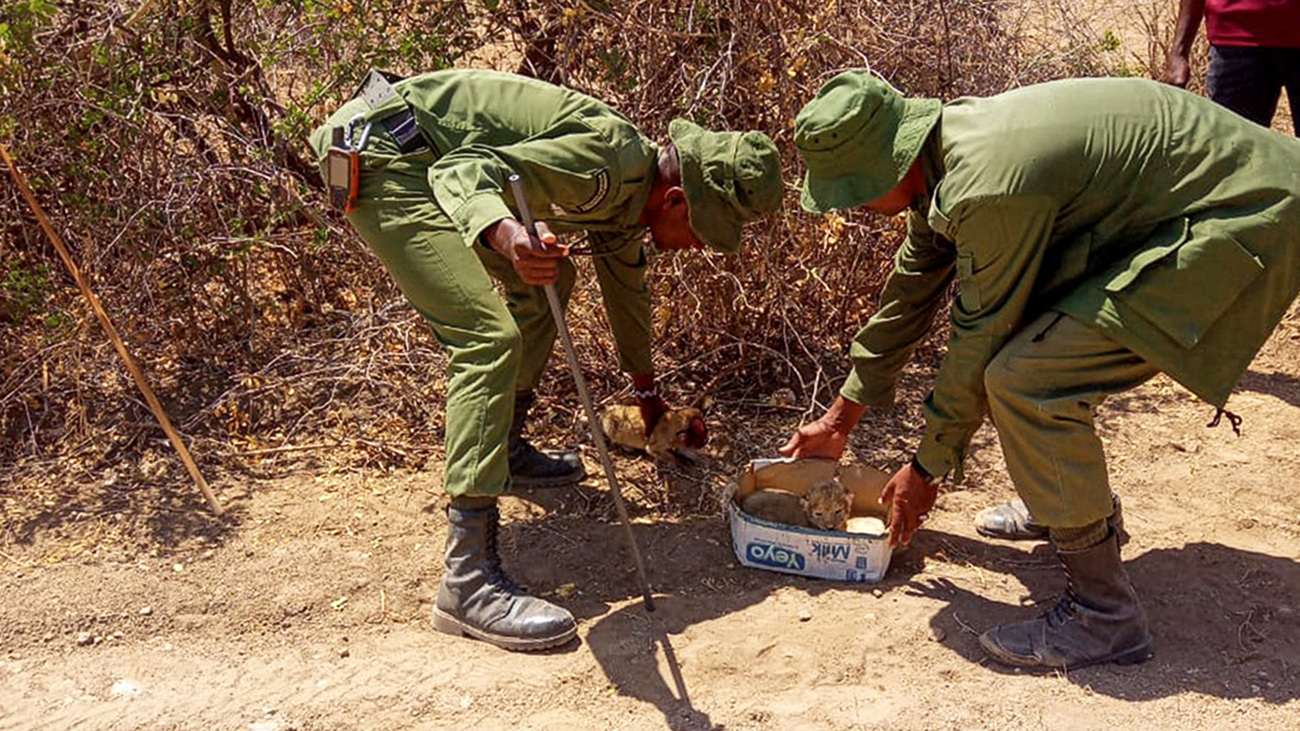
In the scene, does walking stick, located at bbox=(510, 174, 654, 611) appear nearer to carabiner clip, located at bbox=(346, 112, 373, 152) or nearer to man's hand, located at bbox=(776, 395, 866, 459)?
carabiner clip, located at bbox=(346, 112, 373, 152)

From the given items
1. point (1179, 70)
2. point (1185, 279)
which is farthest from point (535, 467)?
point (1179, 70)

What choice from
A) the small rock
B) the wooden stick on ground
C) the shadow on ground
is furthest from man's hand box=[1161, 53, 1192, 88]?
the small rock

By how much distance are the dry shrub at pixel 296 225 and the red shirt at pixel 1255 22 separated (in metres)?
0.85

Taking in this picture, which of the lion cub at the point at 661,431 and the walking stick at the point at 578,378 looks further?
the lion cub at the point at 661,431

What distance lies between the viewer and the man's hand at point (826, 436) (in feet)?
13.8

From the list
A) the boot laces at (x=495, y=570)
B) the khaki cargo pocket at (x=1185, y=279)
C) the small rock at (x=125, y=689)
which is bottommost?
the small rock at (x=125, y=689)

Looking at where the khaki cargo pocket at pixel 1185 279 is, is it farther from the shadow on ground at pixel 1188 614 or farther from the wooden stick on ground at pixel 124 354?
the wooden stick on ground at pixel 124 354

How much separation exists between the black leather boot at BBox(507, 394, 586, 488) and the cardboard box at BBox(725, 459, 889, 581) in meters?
0.70

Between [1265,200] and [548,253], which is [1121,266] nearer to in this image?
[1265,200]

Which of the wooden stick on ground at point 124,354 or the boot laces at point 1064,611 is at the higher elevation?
the wooden stick on ground at point 124,354

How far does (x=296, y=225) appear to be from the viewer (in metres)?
5.58

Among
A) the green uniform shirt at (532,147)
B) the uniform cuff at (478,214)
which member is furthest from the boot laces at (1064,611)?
the uniform cuff at (478,214)

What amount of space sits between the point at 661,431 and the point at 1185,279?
194cm

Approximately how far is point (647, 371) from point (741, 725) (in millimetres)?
1413
